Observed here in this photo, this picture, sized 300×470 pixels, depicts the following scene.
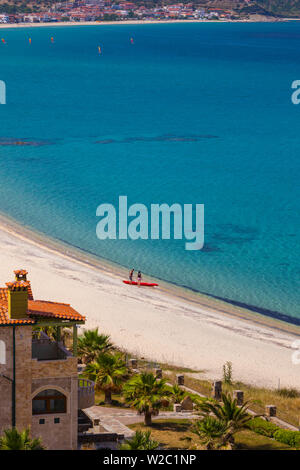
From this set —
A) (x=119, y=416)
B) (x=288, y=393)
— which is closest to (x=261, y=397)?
(x=288, y=393)

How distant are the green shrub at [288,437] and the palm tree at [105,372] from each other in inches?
254

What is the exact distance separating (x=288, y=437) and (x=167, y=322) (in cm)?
1810

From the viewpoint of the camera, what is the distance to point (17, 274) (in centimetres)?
2862

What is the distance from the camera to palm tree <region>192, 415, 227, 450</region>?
25.9 meters

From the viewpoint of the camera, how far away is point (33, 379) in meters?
24.8

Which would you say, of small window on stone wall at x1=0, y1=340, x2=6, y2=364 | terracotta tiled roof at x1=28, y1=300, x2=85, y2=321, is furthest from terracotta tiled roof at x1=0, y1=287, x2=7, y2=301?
small window on stone wall at x1=0, y1=340, x2=6, y2=364

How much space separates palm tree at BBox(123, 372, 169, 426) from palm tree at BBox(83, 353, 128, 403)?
5.77 feet

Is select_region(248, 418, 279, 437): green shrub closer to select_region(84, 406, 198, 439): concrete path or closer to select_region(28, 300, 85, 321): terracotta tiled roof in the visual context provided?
select_region(84, 406, 198, 439): concrete path

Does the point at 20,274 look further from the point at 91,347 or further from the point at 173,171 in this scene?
the point at 173,171
